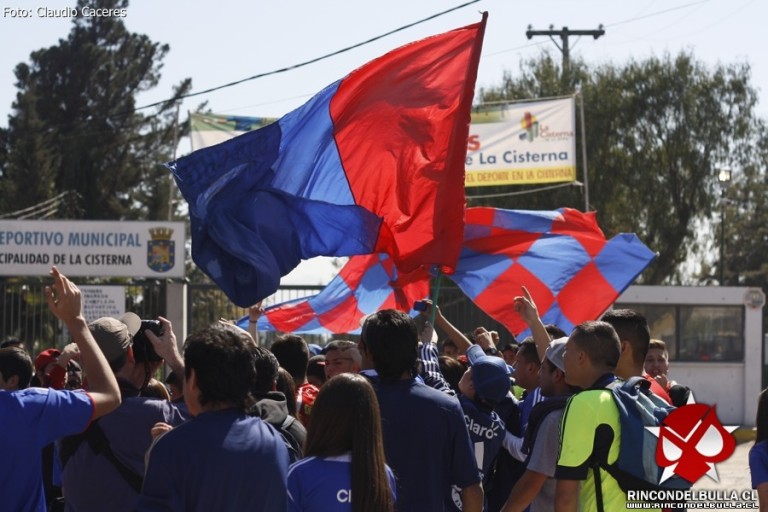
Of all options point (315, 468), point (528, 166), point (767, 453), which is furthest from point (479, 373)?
point (528, 166)

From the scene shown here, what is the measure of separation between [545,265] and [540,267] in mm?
47

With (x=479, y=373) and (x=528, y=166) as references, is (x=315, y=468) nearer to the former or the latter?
(x=479, y=373)

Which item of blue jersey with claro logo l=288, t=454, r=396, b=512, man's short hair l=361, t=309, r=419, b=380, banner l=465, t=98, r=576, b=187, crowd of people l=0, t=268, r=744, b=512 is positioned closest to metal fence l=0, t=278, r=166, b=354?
banner l=465, t=98, r=576, b=187

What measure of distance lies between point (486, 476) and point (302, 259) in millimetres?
2294

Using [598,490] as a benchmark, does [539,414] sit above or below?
above

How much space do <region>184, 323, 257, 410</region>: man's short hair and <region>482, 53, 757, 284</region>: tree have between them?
35.0 m

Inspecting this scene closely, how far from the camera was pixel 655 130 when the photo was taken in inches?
1534

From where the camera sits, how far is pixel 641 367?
17.6 feet

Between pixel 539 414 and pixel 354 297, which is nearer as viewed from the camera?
pixel 539 414

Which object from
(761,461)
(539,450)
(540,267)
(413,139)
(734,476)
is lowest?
(734,476)

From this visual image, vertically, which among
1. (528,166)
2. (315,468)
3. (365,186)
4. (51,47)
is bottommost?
(315,468)

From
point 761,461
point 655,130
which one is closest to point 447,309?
point 761,461

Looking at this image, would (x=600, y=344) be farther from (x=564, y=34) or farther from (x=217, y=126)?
(x=564, y=34)

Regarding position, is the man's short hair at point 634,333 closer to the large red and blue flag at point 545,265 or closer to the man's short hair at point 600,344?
the man's short hair at point 600,344
